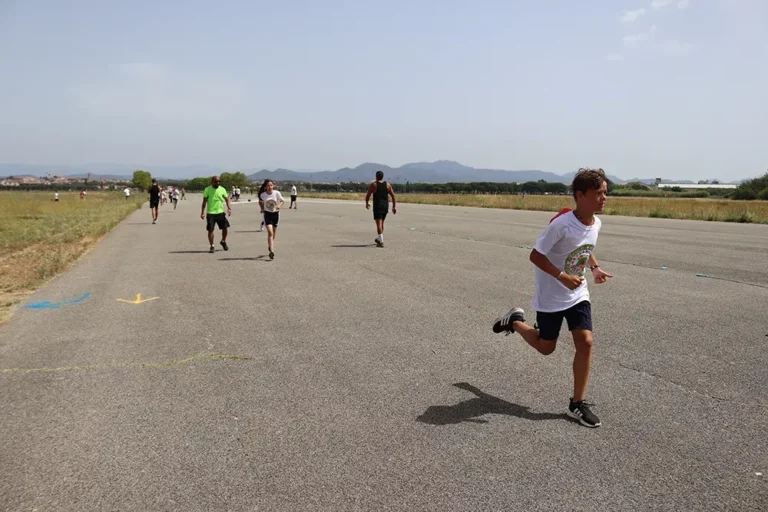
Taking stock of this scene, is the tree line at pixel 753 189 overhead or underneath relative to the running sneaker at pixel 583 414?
overhead

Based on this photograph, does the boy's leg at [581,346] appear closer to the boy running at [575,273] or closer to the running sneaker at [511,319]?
the boy running at [575,273]

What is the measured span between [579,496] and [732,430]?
150cm

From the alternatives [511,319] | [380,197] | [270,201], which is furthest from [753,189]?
[511,319]

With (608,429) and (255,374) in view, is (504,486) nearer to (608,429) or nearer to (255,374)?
(608,429)

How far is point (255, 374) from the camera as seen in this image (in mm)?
4945

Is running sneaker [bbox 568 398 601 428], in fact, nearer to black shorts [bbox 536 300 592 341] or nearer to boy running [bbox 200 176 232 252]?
black shorts [bbox 536 300 592 341]

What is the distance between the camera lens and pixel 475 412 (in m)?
4.09

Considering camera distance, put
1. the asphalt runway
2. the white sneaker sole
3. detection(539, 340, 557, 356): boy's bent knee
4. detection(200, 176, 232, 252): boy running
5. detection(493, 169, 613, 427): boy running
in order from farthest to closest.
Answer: detection(200, 176, 232, 252): boy running
detection(539, 340, 557, 356): boy's bent knee
detection(493, 169, 613, 427): boy running
the white sneaker sole
the asphalt runway

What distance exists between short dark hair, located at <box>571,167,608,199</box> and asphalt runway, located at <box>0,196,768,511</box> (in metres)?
1.61

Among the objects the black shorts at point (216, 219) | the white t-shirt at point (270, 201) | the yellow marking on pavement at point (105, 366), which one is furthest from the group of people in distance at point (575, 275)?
the black shorts at point (216, 219)

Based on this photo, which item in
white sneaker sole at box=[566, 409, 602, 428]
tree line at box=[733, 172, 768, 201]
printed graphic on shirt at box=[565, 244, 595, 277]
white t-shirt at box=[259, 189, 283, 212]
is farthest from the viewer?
tree line at box=[733, 172, 768, 201]

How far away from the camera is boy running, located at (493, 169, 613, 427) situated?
395 centimetres

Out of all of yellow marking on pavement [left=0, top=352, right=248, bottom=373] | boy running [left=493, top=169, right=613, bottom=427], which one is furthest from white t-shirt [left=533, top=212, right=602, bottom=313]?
yellow marking on pavement [left=0, top=352, right=248, bottom=373]

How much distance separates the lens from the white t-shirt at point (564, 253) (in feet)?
13.3
